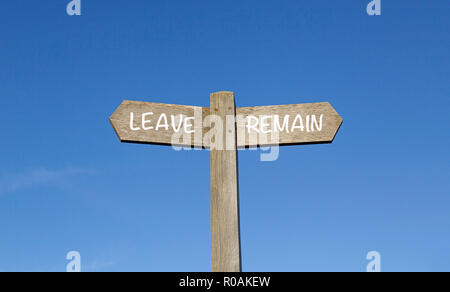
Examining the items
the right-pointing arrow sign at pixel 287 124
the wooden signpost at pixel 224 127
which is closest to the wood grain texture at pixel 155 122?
the wooden signpost at pixel 224 127

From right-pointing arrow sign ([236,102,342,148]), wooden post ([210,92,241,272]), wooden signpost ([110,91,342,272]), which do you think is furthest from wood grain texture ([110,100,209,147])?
right-pointing arrow sign ([236,102,342,148])

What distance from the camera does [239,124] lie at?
12.5 feet

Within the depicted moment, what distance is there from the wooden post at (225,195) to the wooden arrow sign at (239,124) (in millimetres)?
65

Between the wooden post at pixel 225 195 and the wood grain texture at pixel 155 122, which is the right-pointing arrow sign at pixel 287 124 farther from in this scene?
the wood grain texture at pixel 155 122

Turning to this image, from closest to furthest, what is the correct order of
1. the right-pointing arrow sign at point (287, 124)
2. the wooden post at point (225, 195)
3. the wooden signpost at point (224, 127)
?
the wooden post at point (225, 195)
the wooden signpost at point (224, 127)
the right-pointing arrow sign at point (287, 124)

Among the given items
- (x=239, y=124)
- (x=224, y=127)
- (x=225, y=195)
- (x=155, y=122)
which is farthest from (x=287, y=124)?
(x=155, y=122)

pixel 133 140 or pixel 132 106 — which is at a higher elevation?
pixel 132 106

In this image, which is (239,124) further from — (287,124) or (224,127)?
(287,124)

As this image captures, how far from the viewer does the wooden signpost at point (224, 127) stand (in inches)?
145

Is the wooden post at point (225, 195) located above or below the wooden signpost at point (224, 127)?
below

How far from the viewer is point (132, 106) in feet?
12.3
